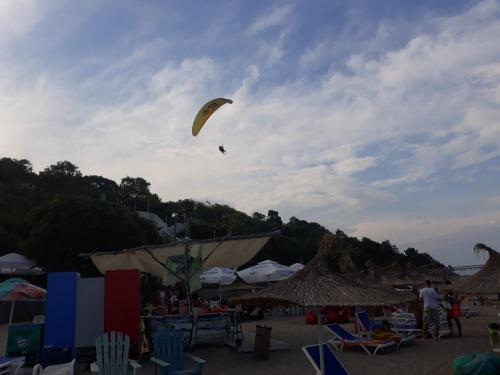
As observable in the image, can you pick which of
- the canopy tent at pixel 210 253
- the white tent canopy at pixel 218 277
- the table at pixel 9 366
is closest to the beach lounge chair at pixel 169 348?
the table at pixel 9 366

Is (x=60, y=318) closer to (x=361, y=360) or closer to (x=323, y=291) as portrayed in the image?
(x=323, y=291)

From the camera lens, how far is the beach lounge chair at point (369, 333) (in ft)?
33.3

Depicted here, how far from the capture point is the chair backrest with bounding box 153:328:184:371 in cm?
706

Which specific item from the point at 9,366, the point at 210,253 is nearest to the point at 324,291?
the point at 9,366

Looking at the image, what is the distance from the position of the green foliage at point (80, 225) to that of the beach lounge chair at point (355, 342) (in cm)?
193

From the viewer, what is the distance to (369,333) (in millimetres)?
10750

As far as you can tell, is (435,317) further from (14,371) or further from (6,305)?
(6,305)

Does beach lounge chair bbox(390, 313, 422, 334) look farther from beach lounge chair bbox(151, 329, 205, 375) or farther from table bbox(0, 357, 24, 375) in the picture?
table bbox(0, 357, 24, 375)

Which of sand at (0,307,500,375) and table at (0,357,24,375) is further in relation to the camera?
sand at (0,307,500,375)

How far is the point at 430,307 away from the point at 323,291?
6.27 m

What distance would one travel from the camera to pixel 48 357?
8156mm

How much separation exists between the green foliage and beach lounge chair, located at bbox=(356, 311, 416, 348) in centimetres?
157

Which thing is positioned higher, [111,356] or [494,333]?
[111,356]

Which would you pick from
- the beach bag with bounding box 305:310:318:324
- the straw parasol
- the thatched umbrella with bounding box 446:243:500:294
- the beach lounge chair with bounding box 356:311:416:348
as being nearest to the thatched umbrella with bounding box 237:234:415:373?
the straw parasol
